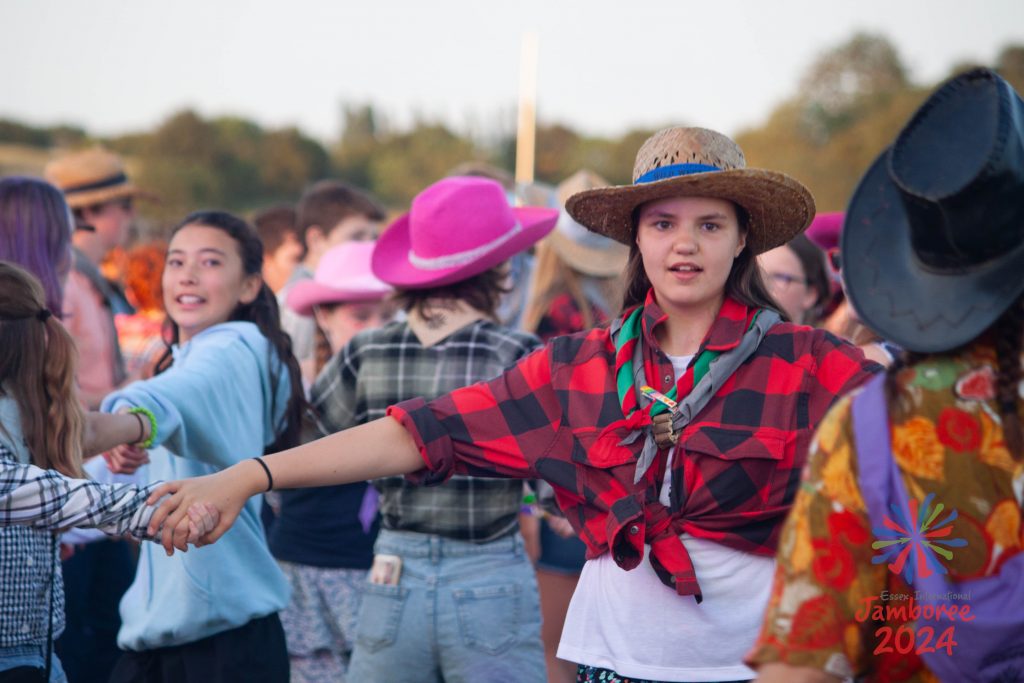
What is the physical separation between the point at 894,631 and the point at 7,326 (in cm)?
265

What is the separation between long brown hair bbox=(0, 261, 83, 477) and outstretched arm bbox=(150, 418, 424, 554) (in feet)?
1.74

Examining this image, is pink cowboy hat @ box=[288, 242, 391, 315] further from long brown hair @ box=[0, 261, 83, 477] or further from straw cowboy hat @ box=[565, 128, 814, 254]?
straw cowboy hat @ box=[565, 128, 814, 254]

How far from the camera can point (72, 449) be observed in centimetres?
340

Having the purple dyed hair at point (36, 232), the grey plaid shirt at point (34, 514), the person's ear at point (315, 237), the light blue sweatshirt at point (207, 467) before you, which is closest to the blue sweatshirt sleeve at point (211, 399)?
the light blue sweatshirt at point (207, 467)

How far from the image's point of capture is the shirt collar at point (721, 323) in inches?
115

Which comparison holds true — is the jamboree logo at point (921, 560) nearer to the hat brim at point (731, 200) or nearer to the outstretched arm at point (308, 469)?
the hat brim at point (731, 200)

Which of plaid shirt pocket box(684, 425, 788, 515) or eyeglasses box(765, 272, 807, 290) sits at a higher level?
eyeglasses box(765, 272, 807, 290)

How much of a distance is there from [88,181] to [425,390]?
3.99 metres

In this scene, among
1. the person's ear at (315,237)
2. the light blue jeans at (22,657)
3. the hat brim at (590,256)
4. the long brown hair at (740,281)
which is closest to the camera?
the long brown hair at (740,281)

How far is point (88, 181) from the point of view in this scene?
23.5 ft

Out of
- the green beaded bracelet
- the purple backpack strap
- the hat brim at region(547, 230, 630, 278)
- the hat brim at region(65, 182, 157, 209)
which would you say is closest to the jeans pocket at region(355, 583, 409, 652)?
the green beaded bracelet

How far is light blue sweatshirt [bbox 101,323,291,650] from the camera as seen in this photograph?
3.74 m

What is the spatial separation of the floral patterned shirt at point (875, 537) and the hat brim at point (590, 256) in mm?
4317

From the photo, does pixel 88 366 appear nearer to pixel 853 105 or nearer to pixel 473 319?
pixel 473 319
